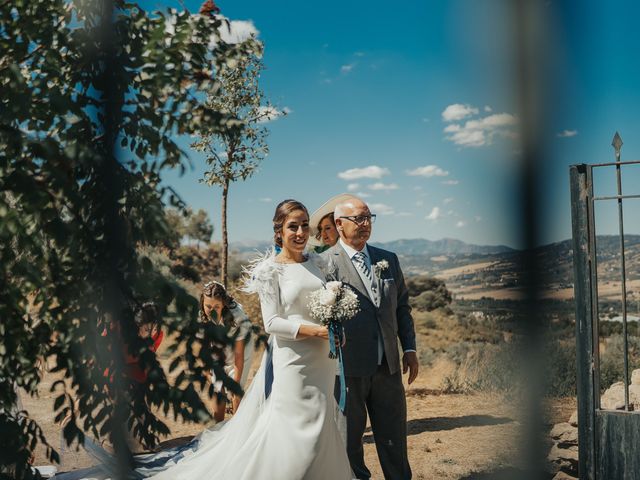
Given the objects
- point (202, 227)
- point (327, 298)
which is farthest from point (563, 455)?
point (202, 227)

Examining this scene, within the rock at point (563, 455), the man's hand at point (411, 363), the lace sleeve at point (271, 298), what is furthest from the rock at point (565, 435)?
the lace sleeve at point (271, 298)

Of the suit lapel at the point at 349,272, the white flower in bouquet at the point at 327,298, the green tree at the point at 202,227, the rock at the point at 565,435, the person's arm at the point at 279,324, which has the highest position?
the green tree at the point at 202,227

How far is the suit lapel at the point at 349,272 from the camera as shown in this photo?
4.05m

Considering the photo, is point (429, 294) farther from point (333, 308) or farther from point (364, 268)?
point (333, 308)

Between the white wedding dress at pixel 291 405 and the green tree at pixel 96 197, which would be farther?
the white wedding dress at pixel 291 405

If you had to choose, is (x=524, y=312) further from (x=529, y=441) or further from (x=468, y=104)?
(x=468, y=104)

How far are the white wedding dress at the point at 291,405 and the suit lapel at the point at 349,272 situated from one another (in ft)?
1.23

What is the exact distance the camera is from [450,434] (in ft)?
21.0

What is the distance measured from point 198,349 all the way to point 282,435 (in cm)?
193

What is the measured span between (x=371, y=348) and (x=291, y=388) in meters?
0.63

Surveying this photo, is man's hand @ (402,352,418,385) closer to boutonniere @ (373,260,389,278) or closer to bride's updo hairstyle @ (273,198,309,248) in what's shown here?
boutonniere @ (373,260,389,278)

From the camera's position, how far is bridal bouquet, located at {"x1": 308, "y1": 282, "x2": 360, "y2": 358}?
3453 mm

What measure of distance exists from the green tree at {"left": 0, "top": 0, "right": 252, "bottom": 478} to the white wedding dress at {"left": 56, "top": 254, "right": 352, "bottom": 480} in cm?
181

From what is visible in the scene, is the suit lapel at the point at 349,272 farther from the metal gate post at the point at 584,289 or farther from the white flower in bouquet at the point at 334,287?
the metal gate post at the point at 584,289
